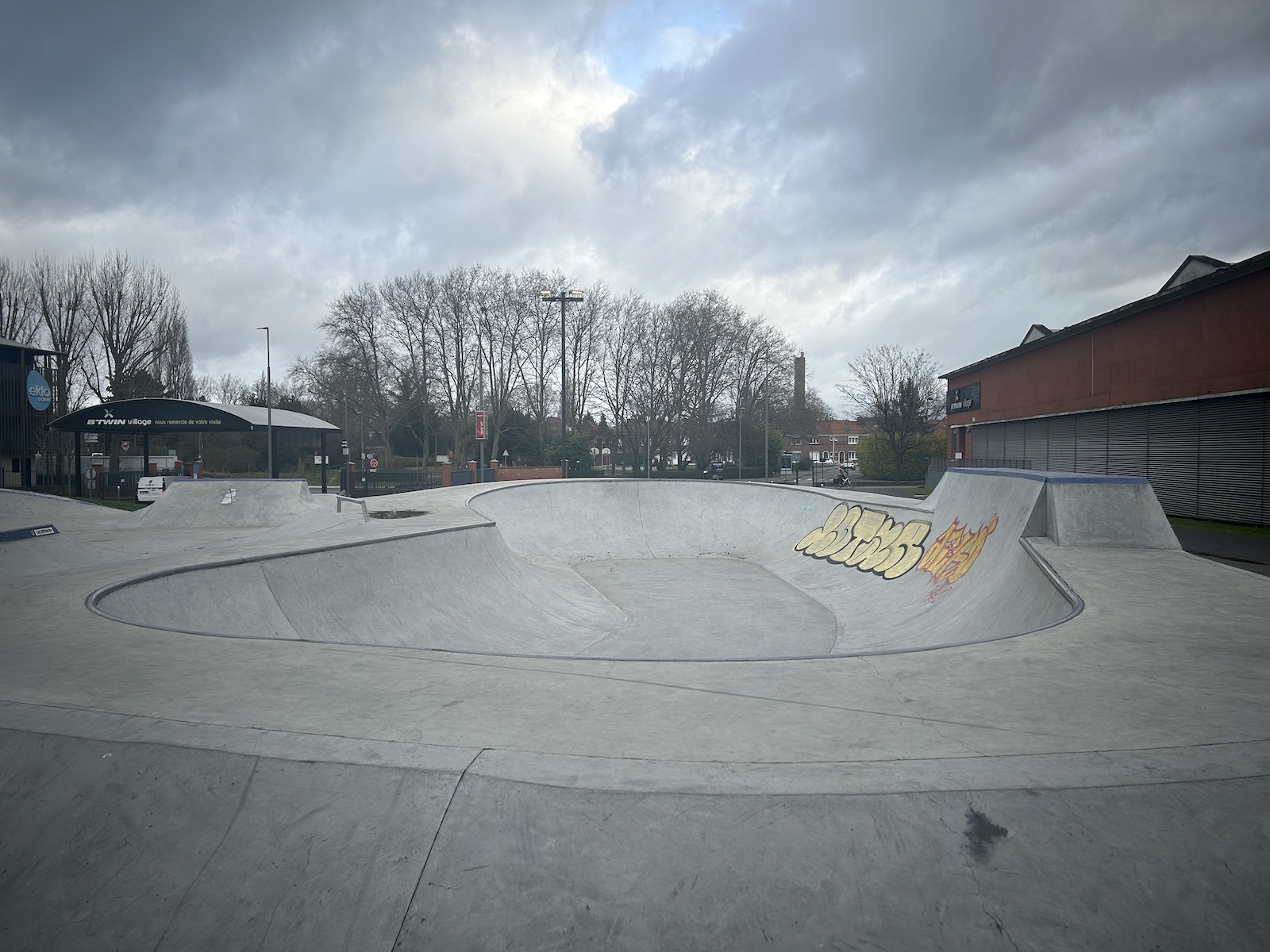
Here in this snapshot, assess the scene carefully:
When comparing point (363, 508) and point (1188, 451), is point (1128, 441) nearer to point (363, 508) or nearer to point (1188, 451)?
point (1188, 451)

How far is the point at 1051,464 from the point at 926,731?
2597 cm

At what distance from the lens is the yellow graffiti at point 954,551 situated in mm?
11344

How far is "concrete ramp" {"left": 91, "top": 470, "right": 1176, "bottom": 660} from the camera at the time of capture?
7992mm

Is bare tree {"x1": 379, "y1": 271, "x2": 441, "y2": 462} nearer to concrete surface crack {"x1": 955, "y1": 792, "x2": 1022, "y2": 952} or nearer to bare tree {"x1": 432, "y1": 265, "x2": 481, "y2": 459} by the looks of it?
bare tree {"x1": 432, "y1": 265, "x2": 481, "y2": 459}

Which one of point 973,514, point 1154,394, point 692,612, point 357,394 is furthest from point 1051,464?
point 357,394

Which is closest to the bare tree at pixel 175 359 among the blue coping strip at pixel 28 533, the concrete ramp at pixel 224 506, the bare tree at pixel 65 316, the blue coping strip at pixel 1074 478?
the bare tree at pixel 65 316

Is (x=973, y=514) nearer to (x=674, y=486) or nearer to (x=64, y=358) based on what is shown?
(x=674, y=486)

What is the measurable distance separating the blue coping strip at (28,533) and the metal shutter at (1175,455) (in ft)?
80.8

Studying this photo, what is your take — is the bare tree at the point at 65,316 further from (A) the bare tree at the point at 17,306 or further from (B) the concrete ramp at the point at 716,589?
(B) the concrete ramp at the point at 716,589

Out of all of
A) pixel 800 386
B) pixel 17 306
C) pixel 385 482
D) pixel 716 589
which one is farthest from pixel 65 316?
pixel 800 386

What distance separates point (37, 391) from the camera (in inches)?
968

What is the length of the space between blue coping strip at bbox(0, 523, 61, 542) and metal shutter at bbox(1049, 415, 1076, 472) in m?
27.4

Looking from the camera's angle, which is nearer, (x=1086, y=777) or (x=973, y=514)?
(x=1086, y=777)

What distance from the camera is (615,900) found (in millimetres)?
2404
